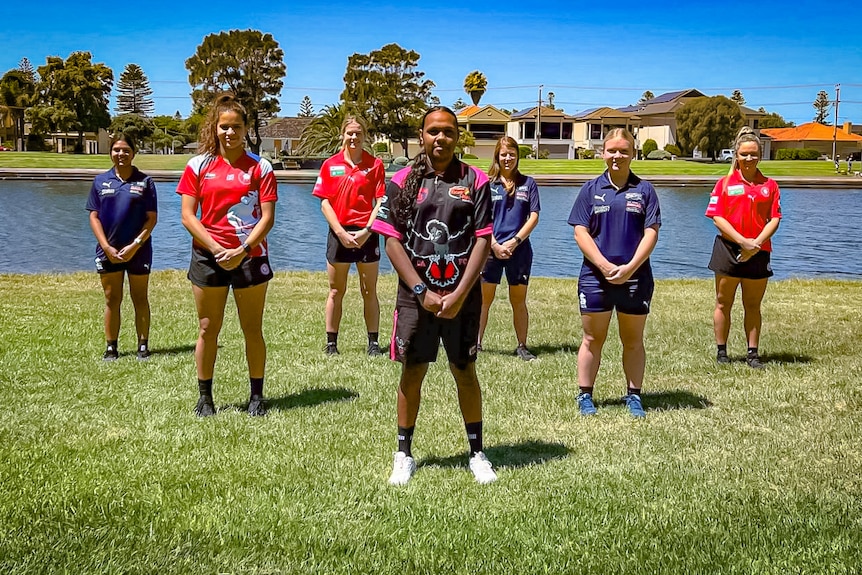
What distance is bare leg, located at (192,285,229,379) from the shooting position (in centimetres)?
569

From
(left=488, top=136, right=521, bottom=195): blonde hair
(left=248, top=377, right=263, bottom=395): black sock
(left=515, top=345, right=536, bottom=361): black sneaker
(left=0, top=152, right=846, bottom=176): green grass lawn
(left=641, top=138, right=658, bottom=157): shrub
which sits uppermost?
(left=641, top=138, right=658, bottom=157): shrub

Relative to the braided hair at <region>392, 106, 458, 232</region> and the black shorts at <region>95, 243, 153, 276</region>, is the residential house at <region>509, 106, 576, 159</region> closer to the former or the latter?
the black shorts at <region>95, 243, 153, 276</region>

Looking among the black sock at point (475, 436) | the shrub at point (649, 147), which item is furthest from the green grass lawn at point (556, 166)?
the black sock at point (475, 436)

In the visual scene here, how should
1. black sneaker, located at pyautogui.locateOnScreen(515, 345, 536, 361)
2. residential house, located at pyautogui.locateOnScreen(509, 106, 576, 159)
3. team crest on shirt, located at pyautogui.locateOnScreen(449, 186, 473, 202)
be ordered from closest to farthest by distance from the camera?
team crest on shirt, located at pyautogui.locateOnScreen(449, 186, 473, 202), black sneaker, located at pyautogui.locateOnScreen(515, 345, 536, 361), residential house, located at pyautogui.locateOnScreen(509, 106, 576, 159)

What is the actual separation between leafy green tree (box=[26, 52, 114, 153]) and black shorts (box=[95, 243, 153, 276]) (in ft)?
282

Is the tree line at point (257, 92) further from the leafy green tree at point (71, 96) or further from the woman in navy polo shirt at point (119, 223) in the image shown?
the woman in navy polo shirt at point (119, 223)

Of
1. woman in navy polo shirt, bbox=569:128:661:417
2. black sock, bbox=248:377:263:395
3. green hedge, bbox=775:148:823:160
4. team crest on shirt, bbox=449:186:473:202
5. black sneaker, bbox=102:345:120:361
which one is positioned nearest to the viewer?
team crest on shirt, bbox=449:186:473:202

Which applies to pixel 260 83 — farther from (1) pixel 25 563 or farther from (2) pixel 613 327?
(1) pixel 25 563

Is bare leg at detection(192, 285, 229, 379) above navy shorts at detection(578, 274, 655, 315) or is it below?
below

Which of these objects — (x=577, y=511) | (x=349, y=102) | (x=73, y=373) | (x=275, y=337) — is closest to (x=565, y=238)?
(x=275, y=337)

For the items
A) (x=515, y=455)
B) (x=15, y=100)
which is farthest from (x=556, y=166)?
(x=515, y=455)

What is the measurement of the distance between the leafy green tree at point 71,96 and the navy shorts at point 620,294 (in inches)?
3510

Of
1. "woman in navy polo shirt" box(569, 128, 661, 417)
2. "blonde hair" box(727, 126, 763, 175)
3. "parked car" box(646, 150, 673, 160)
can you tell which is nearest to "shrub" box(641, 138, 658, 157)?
"parked car" box(646, 150, 673, 160)

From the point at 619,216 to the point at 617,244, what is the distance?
0.65 ft
